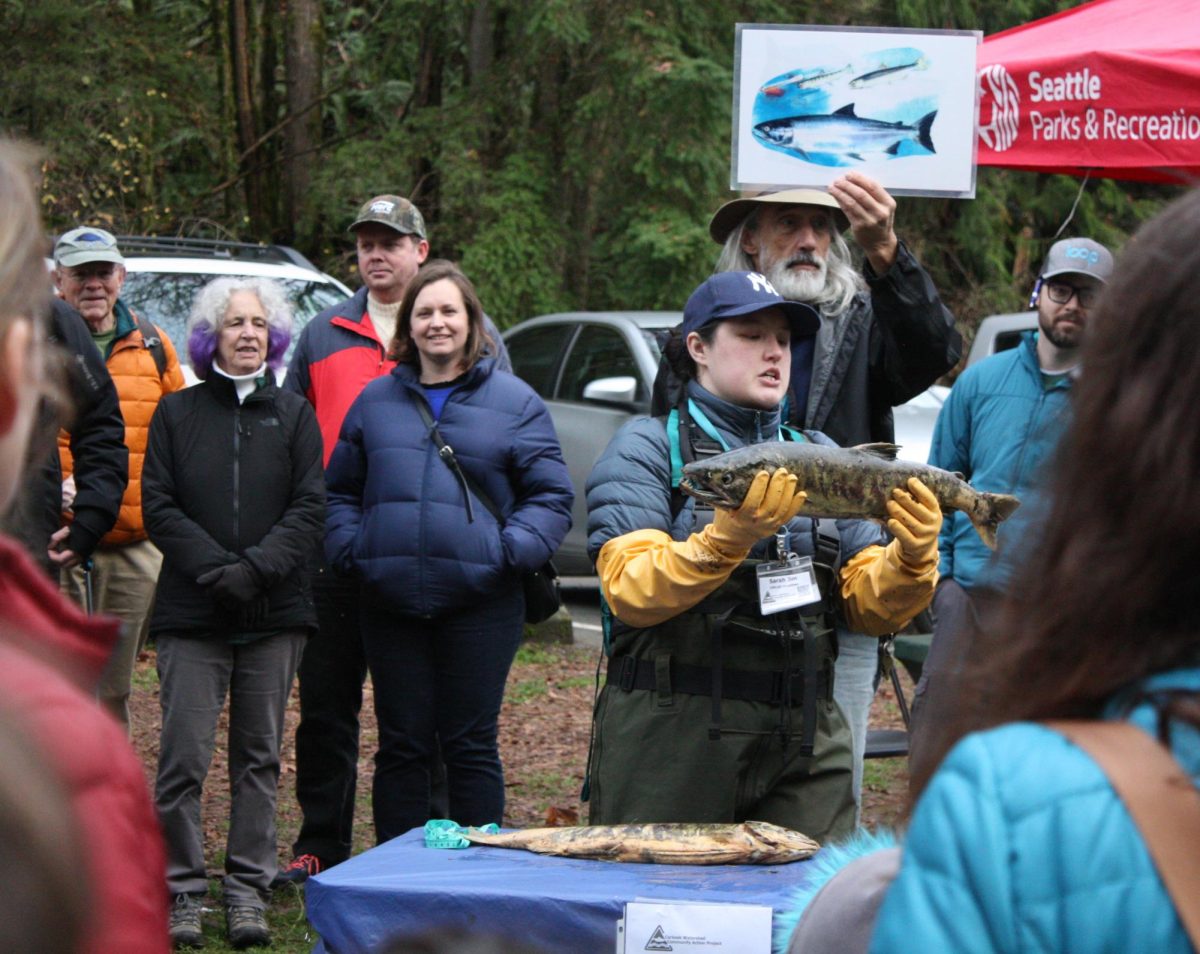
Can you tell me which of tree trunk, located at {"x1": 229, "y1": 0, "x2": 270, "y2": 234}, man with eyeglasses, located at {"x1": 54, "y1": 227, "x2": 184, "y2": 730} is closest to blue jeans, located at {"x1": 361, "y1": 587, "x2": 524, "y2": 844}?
man with eyeglasses, located at {"x1": 54, "y1": 227, "x2": 184, "y2": 730}

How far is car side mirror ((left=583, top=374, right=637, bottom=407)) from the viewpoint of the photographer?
11.1 metres

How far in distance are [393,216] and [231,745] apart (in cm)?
225

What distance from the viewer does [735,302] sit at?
3959 mm

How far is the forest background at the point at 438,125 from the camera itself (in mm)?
13891

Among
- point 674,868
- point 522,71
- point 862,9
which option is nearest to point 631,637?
point 674,868

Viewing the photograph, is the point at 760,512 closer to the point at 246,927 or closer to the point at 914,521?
the point at 914,521

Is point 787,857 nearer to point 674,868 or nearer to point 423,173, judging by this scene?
point 674,868

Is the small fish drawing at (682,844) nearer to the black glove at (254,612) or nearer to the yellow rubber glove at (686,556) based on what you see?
the yellow rubber glove at (686,556)

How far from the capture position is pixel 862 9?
53.4ft

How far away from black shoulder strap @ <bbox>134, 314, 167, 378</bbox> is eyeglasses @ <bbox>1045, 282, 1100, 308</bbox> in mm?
3486

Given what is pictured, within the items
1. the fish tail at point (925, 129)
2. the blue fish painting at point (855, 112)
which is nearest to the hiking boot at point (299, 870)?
the blue fish painting at point (855, 112)

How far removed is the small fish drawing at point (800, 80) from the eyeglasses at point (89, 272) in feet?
9.80

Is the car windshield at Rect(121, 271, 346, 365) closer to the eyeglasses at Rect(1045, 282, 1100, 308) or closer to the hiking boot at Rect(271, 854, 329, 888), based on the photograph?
the hiking boot at Rect(271, 854, 329, 888)

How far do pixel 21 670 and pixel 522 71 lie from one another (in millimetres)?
14474
